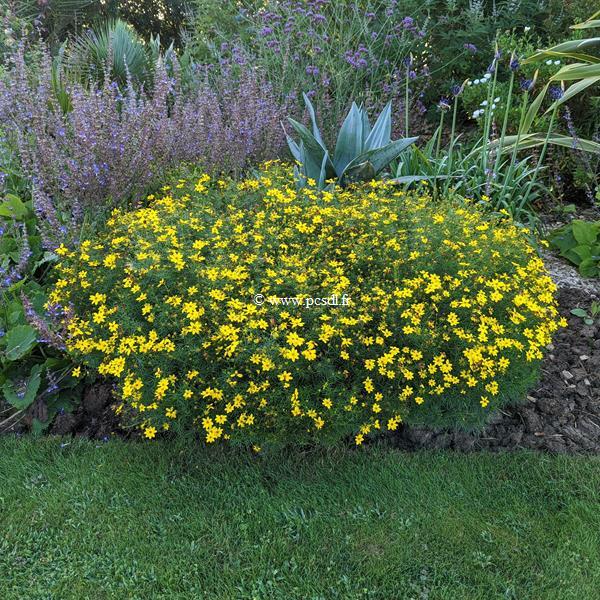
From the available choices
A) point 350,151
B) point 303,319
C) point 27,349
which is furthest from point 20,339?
point 350,151

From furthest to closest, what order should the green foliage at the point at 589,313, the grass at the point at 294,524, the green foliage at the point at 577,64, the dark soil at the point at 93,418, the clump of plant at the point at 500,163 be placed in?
the green foliage at the point at 577,64 → the clump of plant at the point at 500,163 → the green foliage at the point at 589,313 → the dark soil at the point at 93,418 → the grass at the point at 294,524

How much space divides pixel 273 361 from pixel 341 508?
0.66m

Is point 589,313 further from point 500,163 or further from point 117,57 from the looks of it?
point 117,57

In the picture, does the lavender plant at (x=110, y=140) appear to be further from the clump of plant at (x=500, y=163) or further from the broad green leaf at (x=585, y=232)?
the broad green leaf at (x=585, y=232)

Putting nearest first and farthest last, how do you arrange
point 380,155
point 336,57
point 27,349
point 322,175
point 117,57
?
point 27,349 → point 322,175 → point 380,155 → point 336,57 → point 117,57

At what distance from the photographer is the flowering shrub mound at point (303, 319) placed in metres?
2.37

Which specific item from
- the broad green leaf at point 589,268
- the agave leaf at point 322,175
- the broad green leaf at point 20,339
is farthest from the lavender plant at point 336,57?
the broad green leaf at point 20,339

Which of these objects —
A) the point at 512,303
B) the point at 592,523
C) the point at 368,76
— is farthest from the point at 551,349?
the point at 368,76

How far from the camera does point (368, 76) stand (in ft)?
19.5

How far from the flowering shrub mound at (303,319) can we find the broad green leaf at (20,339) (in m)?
0.21

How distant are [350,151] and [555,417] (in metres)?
2.15

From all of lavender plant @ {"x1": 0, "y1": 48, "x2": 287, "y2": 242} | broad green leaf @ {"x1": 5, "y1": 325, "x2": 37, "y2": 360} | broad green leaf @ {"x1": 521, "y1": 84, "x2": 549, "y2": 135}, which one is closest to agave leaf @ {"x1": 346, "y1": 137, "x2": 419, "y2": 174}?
lavender plant @ {"x1": 0, "y1": 48, "x2": 287, "y2": 242}

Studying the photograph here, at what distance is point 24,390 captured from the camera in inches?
115

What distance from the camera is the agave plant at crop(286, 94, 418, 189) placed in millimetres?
3912
